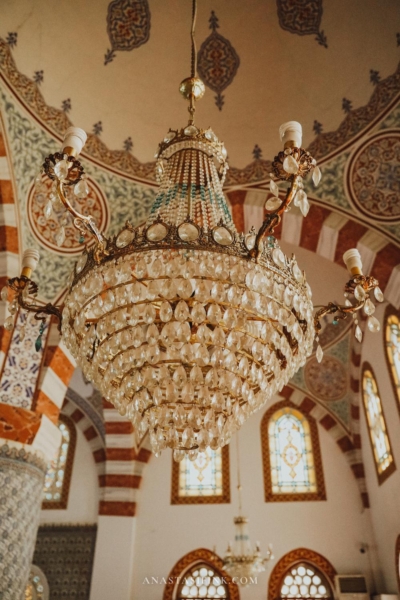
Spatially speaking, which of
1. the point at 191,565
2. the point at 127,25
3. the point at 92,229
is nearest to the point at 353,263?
the point at 92,229

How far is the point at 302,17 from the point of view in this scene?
347 centimetres

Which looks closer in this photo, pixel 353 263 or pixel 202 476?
pixel 353 263

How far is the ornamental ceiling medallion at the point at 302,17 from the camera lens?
3439 mm

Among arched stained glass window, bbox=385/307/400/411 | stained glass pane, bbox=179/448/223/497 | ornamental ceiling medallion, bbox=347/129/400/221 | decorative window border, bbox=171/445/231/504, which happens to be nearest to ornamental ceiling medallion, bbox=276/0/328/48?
ornamental ceiling medallion, bbox=347/129/400/221

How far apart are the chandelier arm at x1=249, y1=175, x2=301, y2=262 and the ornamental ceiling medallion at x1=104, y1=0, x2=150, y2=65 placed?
259 cm

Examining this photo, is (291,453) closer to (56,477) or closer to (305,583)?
(305,583)

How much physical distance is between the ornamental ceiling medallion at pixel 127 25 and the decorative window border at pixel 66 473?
5.53m

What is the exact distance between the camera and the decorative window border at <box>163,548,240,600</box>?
6.05 m

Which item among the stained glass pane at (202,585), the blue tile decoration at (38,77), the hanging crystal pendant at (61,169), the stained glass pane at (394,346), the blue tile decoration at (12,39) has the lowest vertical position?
the stained glass pane at (202,585)

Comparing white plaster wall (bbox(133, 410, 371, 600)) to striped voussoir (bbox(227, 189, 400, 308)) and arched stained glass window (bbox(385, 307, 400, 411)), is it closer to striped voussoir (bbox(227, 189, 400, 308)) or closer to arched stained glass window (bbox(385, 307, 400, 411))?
arched stained glass window (bbox(385, 307, 400, 411))

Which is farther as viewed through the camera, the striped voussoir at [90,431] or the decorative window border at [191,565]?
the striped voussoir at [90,431]

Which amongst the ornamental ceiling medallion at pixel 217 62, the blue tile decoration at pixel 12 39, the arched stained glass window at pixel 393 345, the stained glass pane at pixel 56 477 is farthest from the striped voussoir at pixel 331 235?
the stained glass pane at pixel 56 477

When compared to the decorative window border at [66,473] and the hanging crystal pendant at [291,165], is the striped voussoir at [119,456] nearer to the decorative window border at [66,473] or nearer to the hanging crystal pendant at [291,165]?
the decorative window border at [66,473]

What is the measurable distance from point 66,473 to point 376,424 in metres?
4.42
